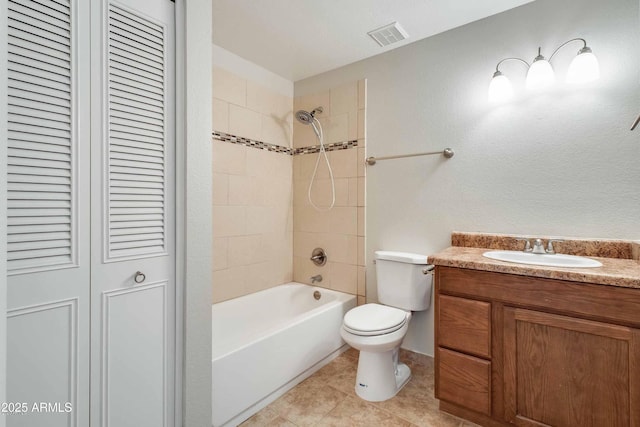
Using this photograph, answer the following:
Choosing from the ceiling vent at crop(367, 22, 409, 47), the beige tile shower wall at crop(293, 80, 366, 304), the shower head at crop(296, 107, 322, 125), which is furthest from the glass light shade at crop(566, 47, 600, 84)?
the shower head at crop(296, 107, 322, 125)

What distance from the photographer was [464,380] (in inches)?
59.9

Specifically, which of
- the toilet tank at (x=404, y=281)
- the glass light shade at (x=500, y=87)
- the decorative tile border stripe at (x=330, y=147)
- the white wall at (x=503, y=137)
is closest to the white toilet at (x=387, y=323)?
the toilet tank at (x=404, y=281)

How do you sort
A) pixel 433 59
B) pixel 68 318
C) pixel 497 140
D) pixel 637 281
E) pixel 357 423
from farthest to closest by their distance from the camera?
pixel 433 59 → pixel 497 140 → pixel 357 423 → pixel 637 281 → pixel 68 318

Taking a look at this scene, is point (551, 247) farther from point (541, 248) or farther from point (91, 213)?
point (91, 213)

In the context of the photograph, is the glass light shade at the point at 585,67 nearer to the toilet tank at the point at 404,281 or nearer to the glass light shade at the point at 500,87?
the glass light shade at the point at 500,87

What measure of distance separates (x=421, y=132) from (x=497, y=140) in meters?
0.50

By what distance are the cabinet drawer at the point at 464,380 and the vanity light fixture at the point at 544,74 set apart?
4.95 feet

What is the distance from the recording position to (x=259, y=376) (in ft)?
5.50

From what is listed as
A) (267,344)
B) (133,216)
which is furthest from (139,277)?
(267,344)

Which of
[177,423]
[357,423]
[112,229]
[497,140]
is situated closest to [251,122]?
[112,229]

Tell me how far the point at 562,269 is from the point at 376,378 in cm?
114

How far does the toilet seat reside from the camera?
1708 millimetres

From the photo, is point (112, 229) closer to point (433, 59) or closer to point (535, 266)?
point (535, 266)

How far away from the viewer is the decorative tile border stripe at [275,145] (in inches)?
90.7
